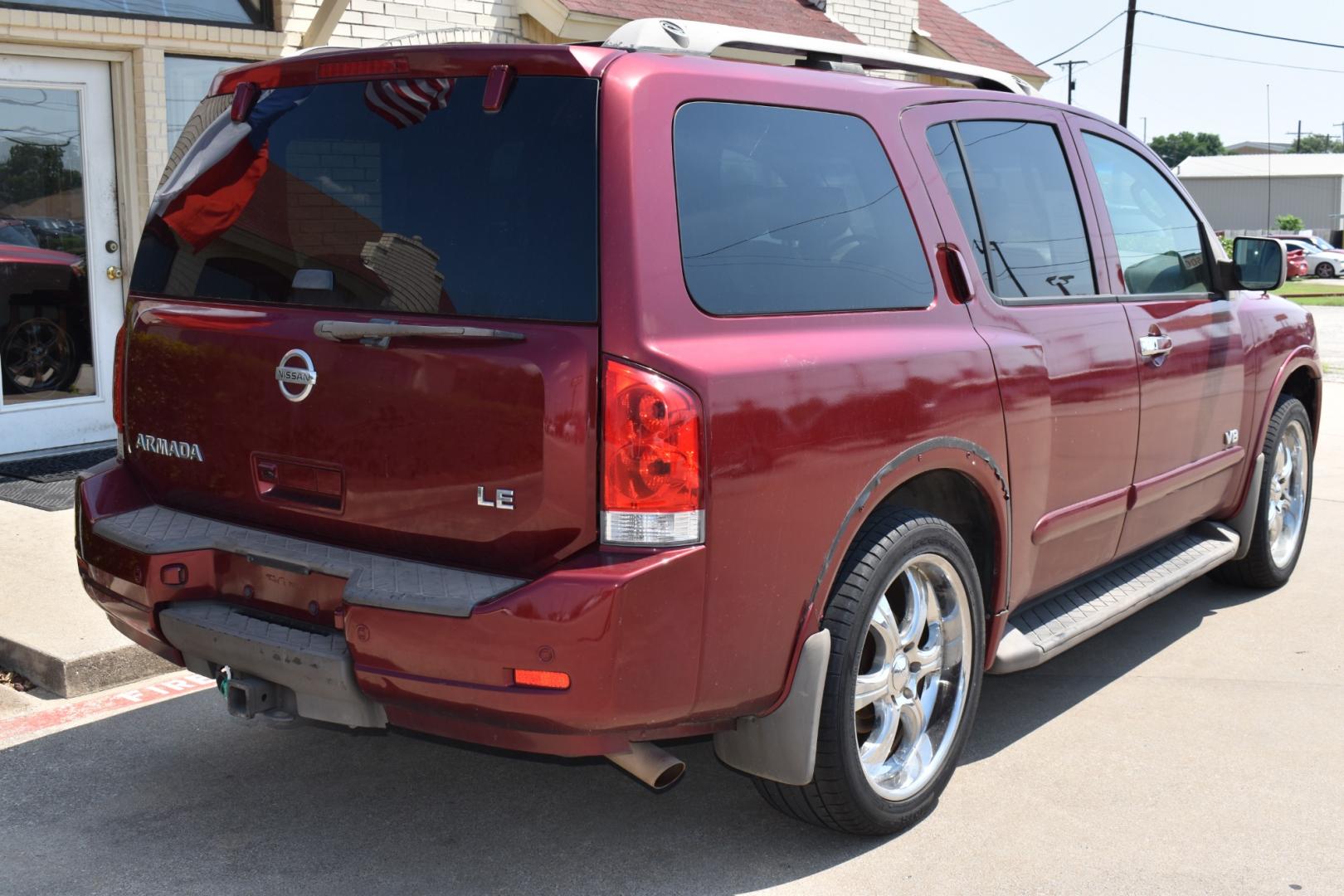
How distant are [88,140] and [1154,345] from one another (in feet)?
22.2

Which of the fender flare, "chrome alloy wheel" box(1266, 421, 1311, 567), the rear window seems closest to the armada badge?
the rear window

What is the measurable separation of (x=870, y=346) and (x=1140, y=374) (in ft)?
5.34

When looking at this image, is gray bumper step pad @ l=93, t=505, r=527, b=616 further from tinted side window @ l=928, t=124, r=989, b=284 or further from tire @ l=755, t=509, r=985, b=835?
tinted side window @ l=928, t=124, r=989, b=284

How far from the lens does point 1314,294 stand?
3716cm

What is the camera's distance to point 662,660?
3.01m

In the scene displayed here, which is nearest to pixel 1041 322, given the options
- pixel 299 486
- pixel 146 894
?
pixel 299 486

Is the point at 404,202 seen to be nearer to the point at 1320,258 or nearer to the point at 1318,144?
the point at 1320,258

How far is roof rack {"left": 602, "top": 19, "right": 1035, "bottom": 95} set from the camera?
339cm

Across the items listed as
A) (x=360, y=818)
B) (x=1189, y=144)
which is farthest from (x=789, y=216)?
(x=1189, y=144)

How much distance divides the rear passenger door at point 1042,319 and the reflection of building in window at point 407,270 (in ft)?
4.91

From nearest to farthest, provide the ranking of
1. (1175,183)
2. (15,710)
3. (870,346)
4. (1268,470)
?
1. (870,346)
2. (15,710)
3. (1175,183)
4. (1268,470)

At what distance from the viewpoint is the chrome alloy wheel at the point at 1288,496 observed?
629cm

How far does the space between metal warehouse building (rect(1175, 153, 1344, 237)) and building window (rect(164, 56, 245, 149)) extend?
78277 mm

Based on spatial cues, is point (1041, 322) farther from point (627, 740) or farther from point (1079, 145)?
point (627, 740)
